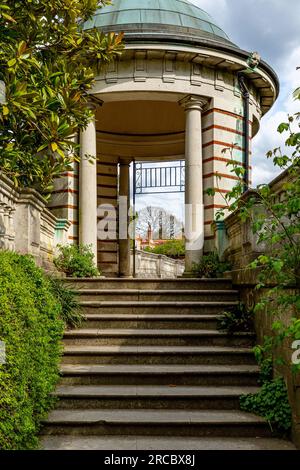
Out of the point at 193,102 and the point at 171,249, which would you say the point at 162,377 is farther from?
the point at 171,249

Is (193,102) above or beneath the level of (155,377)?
above

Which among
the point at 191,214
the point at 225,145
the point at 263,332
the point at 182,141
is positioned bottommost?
the point at 263,332

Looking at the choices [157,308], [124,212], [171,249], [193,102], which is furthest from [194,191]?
[171,249]

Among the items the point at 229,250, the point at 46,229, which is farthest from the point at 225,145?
the point at 46,229

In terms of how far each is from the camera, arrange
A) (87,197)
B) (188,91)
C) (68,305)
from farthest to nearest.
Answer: (188,91) < (87,197) < (68,305)

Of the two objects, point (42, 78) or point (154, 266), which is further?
point (154, 266)

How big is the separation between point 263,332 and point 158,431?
2026 mm

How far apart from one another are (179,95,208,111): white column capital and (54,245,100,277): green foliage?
4.01 meters

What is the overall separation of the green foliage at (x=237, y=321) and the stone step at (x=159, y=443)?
81.3 inches

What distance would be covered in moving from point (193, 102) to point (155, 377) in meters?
6.93

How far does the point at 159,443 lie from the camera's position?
16.2ft

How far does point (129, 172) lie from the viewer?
16.2m

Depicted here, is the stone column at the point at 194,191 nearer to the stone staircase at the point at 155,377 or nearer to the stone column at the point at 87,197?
the stone column at the point at 87,197

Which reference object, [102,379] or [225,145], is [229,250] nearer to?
[225,145]
